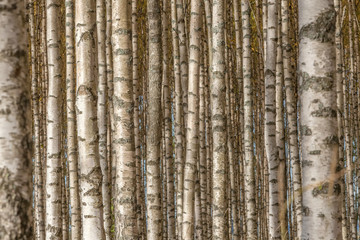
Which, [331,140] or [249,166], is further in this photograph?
[249,166]

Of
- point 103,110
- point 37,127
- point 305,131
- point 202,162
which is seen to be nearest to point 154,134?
point 103,110

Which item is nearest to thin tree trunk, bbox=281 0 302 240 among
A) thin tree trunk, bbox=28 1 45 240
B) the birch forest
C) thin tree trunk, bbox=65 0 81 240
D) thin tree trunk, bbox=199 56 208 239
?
the birch forest

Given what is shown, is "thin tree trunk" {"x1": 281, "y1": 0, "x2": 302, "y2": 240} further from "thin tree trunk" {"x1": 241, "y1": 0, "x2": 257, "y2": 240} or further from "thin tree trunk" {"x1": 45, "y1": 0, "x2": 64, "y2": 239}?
"thin tree trunk" {"x1": 45, "y1": 0, "x2": 64, "y2": 239}

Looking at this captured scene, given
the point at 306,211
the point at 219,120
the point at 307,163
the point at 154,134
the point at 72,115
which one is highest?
the point at 72,115

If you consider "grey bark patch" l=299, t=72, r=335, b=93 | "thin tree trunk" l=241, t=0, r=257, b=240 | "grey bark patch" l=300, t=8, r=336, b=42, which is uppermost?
"grey bark patch" l=300, t=8, r=336, b=42

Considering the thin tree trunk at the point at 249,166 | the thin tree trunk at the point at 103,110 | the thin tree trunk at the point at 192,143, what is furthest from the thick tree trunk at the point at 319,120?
the thin tree trunk at the point at 103,110

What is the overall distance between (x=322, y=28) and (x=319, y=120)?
399mm

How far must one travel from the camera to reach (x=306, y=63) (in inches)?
94.3

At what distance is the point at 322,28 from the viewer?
2330mm

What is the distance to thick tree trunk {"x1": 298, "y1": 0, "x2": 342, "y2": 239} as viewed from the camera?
2275 mm

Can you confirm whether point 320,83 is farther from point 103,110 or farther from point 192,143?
point 103,110

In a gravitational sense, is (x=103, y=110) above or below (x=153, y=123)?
above

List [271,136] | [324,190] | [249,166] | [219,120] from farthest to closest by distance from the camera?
[249,166] → [271,136] → [219,120] → [324,190]

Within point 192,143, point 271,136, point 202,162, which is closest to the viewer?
point 192,143
